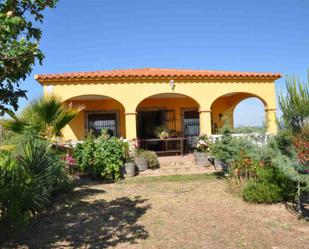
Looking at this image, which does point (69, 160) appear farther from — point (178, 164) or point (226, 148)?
point (226, 148)

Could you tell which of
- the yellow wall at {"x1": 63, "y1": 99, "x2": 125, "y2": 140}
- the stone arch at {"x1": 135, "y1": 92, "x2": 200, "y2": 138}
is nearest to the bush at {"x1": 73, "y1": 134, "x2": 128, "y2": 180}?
the yellow wall at {"x1": 63, "y1": 99, "x2": 125, "y2": 140}

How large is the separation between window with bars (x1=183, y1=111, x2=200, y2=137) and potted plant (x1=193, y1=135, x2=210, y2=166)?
3.11m

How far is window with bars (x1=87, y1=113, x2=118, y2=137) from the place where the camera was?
1389 centimetres

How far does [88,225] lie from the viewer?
17.4ft

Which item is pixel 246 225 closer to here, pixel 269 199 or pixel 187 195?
pixel 269 199

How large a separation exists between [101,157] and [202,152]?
3860 mm

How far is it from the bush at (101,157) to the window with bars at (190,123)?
5582 mm

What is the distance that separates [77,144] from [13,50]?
7763 mm

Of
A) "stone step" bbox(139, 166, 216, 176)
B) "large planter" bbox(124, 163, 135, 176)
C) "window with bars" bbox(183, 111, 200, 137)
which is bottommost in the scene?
"stone step" bbox(139, 166, 216, 176)

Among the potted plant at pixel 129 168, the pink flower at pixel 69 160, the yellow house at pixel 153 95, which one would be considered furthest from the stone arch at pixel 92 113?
the pink flower at pixel 69 160

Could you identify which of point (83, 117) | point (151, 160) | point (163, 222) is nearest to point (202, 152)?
point (151, 160)

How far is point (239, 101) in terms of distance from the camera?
595 inches

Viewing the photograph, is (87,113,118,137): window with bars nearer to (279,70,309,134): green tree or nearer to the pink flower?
the pink flower

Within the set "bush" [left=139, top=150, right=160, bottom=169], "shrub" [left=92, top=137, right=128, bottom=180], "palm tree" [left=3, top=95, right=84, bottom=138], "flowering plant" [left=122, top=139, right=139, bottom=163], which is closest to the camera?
"palm tree" [left=3, top=95, right=84, bottom=138]
